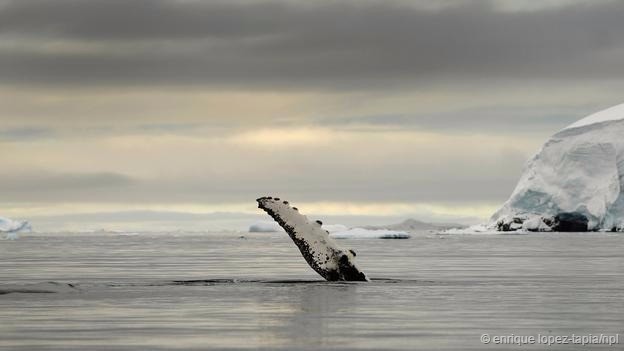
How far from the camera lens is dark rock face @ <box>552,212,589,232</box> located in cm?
14088

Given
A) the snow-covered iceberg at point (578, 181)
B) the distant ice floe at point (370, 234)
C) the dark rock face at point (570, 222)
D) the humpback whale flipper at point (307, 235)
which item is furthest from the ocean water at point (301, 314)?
the dark rock face at point (570, 222)

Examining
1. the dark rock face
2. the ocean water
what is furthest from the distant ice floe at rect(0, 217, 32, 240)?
the ocean water

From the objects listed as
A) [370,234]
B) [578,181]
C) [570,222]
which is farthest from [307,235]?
[570,222]

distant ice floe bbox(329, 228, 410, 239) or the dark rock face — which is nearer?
distant ice floe bbox(329, 228, 410, 239)

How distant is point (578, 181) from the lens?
136 meters

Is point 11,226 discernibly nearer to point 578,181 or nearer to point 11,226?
point 11,226

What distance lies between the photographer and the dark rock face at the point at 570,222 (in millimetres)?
140875

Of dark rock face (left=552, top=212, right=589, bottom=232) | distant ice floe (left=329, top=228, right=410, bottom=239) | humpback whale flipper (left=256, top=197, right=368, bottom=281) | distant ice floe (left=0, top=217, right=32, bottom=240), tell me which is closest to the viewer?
humpback whale flipper (left=256, top=197, right=368, bottom=281)

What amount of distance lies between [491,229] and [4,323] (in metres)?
143

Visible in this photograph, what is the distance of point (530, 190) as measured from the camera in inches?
5591

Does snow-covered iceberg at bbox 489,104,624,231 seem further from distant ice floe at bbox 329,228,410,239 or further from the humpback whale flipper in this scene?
the humpback whale flipper

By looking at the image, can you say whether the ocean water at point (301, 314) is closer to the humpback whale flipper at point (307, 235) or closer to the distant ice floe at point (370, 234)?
the humpback whale flipper at point (307, 235)

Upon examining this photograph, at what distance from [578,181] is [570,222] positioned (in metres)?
8.94

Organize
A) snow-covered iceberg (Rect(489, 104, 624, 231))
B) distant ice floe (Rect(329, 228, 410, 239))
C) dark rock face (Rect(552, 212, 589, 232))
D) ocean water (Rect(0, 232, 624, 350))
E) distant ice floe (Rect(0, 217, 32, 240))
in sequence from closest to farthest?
ocean water (Rect(0, 232, 624, 350)) → distant ice floe (Rect(329, 228, 410, 239)) → snow-covered iceberg (Rect(489, 104, 624, 231)) → dark rock face (Rect(552, 212, 589, 232)) → distant ice floe (Rect(0, 217, 32, 240))
